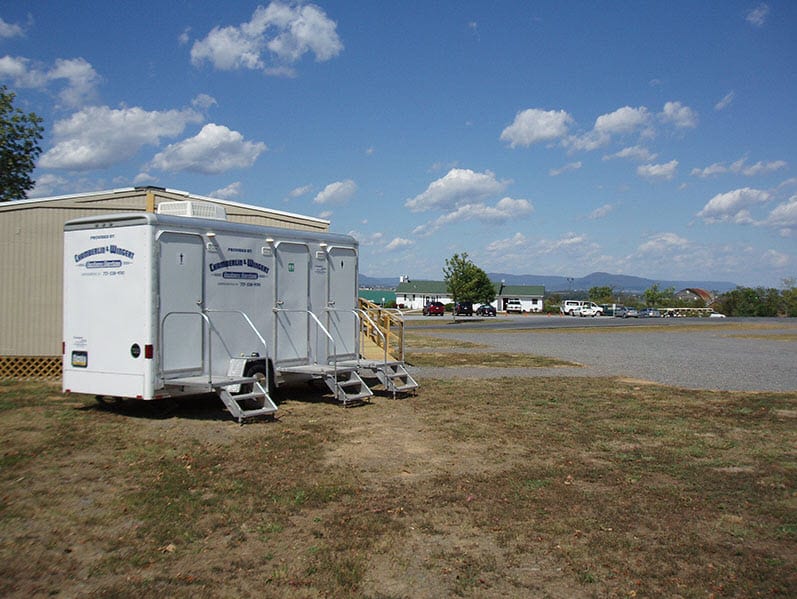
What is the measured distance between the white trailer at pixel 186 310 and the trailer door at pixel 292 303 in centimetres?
2

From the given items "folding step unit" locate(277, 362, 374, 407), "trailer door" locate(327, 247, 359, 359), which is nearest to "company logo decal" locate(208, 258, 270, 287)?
"folding step unit" locate(277, 362, 374, 407)

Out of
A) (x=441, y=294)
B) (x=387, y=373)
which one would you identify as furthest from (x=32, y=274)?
(x=441, y=294)

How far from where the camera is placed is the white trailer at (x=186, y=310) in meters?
10.1

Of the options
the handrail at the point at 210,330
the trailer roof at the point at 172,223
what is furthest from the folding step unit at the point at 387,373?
the trailer roof at the point at 172,223

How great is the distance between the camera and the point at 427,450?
9047 millimetres

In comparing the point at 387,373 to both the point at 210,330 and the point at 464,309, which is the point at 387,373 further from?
the point at 464,309

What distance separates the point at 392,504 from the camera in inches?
264

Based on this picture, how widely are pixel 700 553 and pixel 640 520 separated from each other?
2.70ft

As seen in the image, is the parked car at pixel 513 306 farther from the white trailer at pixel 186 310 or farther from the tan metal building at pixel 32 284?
the white trailer at pixel 186 310

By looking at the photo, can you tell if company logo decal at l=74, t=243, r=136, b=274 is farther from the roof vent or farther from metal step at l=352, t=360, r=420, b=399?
metal step at l=352, t=360, r=420, b=399

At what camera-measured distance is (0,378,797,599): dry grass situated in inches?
196

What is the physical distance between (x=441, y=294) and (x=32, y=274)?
105 meters

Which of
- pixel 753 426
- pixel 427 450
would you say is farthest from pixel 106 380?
pixel 753 426

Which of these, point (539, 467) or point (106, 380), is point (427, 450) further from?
point (106, 380)
